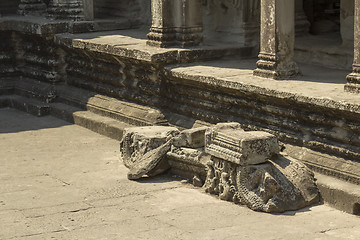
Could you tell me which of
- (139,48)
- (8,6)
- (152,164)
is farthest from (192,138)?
(8,6)

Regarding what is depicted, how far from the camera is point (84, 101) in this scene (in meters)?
10.5

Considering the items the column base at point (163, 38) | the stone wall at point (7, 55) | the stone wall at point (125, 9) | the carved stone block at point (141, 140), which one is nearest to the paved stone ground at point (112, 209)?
the carved stone block at point (141, 140)

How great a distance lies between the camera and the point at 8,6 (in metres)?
13.0

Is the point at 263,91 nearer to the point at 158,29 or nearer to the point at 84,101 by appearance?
the point at 158,29

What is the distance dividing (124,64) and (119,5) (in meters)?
2.50

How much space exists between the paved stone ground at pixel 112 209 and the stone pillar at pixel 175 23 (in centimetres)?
150

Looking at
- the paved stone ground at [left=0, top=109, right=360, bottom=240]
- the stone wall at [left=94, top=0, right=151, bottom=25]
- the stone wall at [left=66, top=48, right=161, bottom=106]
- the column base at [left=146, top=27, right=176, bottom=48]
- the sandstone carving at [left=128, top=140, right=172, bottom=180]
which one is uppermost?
the stone wall at [left=94, top=0, right=151, bottom=25]

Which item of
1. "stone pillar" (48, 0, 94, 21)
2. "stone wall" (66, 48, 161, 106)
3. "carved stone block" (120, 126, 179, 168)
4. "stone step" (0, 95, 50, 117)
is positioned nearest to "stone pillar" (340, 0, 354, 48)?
"stone wall" (66, 48, 161, 106)

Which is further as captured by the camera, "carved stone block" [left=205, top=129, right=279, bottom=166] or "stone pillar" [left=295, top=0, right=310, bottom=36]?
"stone pillar" [left=295, top=0, right=310, bottom=36]

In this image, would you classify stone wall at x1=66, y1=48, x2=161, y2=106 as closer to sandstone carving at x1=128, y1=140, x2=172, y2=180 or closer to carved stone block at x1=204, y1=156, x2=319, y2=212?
sandstone carving at x1=128, y1=140, x2=172, y2=180

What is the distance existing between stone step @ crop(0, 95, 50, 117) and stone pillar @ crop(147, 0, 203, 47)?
2381mm

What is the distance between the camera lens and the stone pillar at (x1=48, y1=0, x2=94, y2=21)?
1129 cm

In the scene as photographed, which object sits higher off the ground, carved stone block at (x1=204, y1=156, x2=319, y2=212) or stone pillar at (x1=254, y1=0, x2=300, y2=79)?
stone pillar at (x1=254, y1=0, x2=300, y2=79)

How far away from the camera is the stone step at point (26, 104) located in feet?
36.1
